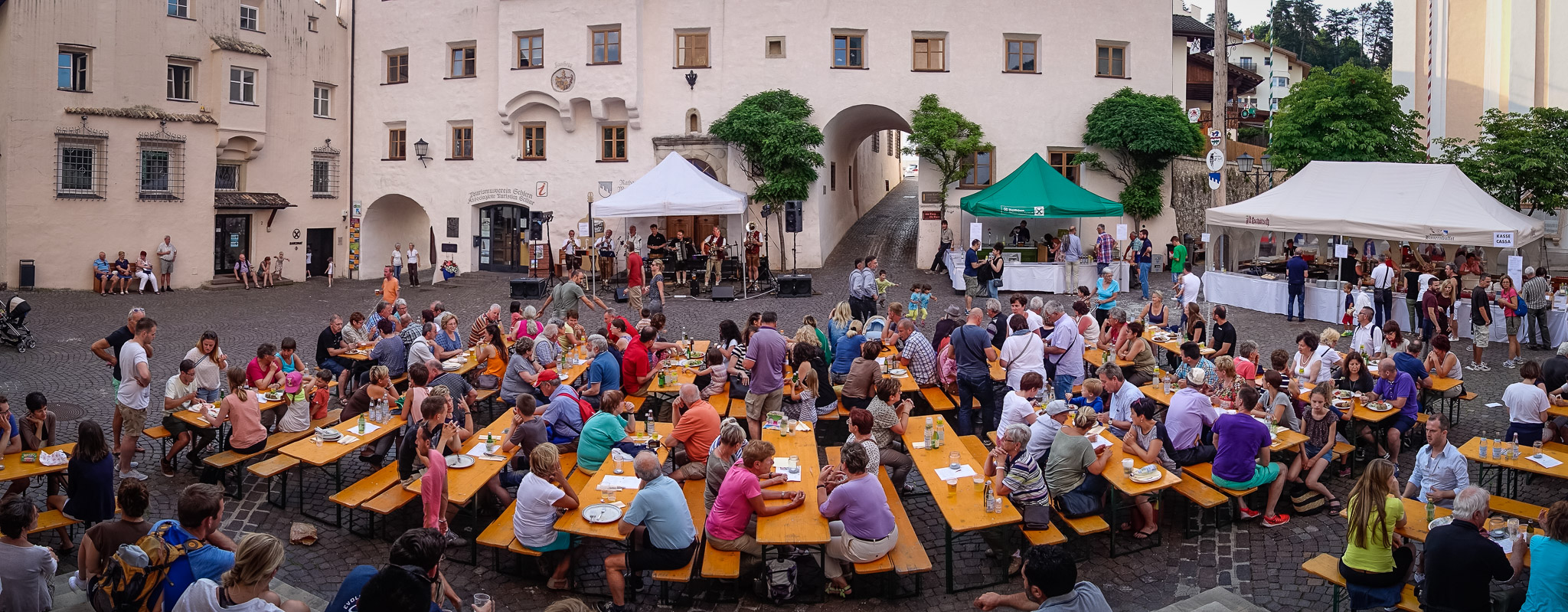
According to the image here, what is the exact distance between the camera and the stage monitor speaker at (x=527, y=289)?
23.5 m

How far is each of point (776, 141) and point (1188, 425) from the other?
19.5 meters

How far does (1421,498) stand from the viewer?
812 centimetres

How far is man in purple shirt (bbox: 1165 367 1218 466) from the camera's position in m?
9.09

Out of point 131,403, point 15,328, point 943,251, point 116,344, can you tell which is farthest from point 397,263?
point 131,403

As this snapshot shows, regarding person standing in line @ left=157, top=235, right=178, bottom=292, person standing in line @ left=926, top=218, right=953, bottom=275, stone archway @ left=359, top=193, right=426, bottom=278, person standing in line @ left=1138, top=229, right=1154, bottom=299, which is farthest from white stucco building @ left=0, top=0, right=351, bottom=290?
person standing in line @ left=1138, top=229, right=1154, bottom=299

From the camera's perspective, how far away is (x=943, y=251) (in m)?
27.8

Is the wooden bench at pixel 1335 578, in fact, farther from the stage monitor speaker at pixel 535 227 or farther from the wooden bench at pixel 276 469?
the stage monitor speaker at pixel 535 227

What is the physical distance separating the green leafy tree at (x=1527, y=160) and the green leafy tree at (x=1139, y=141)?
6.74 metres

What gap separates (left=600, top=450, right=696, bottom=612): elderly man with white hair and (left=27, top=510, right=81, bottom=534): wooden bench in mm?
4134

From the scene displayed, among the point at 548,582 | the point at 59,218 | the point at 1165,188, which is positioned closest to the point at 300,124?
the point at 59,218

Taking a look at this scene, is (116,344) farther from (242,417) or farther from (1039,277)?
(1039,277)

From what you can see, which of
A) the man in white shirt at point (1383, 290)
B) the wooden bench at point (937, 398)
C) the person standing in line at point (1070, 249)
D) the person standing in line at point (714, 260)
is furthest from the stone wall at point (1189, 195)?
the wooden bench at point (937, 398)

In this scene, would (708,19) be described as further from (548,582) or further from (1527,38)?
(548,582)

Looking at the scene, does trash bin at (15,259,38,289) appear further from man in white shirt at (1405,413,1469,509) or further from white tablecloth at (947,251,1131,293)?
man in white shirt at (1405,413,1469,509)
